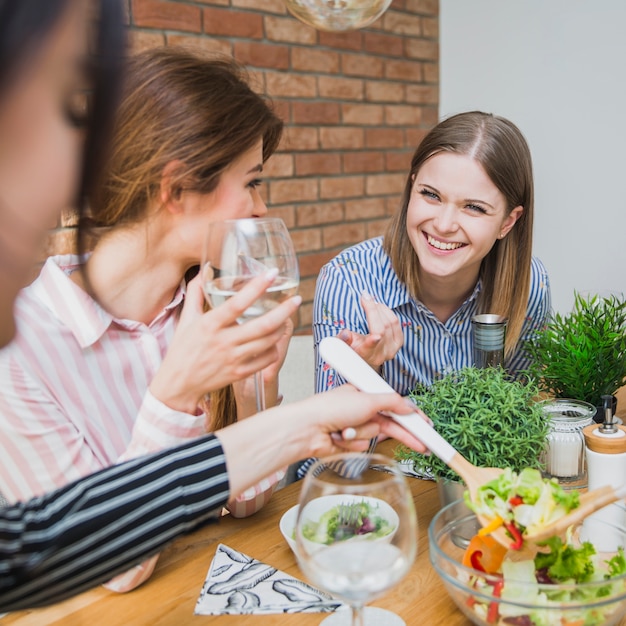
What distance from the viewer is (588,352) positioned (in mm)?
1234

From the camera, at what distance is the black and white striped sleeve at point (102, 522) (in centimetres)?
64

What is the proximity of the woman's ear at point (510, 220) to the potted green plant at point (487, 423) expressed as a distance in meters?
0.74

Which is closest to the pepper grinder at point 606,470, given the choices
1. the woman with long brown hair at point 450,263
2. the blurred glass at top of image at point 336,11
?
the woman with long brown hair at point 450,263

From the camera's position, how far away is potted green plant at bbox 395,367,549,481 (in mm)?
950

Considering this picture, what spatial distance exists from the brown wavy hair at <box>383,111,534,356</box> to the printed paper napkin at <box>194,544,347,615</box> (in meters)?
0.89

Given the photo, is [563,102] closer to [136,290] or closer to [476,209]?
[476,209]

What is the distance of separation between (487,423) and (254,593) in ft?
1.21

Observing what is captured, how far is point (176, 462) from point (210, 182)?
61 cm

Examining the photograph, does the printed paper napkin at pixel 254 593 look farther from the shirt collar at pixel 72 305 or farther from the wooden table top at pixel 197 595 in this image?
the shirt collar at pixel 72 305

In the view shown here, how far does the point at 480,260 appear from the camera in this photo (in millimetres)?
1726

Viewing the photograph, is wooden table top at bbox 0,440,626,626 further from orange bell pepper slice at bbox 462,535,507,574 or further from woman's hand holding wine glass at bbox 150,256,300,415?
woman's hand holding wine glass at bbox 150,256,300,415

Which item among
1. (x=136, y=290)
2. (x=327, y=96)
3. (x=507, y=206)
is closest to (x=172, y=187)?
(x=136, y=290)

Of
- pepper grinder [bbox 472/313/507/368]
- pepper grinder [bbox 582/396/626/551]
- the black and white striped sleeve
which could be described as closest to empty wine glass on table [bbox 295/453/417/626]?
the black and white striped sleeve

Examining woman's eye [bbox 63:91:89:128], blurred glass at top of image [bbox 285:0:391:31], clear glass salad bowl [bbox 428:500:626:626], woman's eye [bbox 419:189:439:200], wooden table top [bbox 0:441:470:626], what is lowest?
wooden table top [bbox 0:441:470:626]
